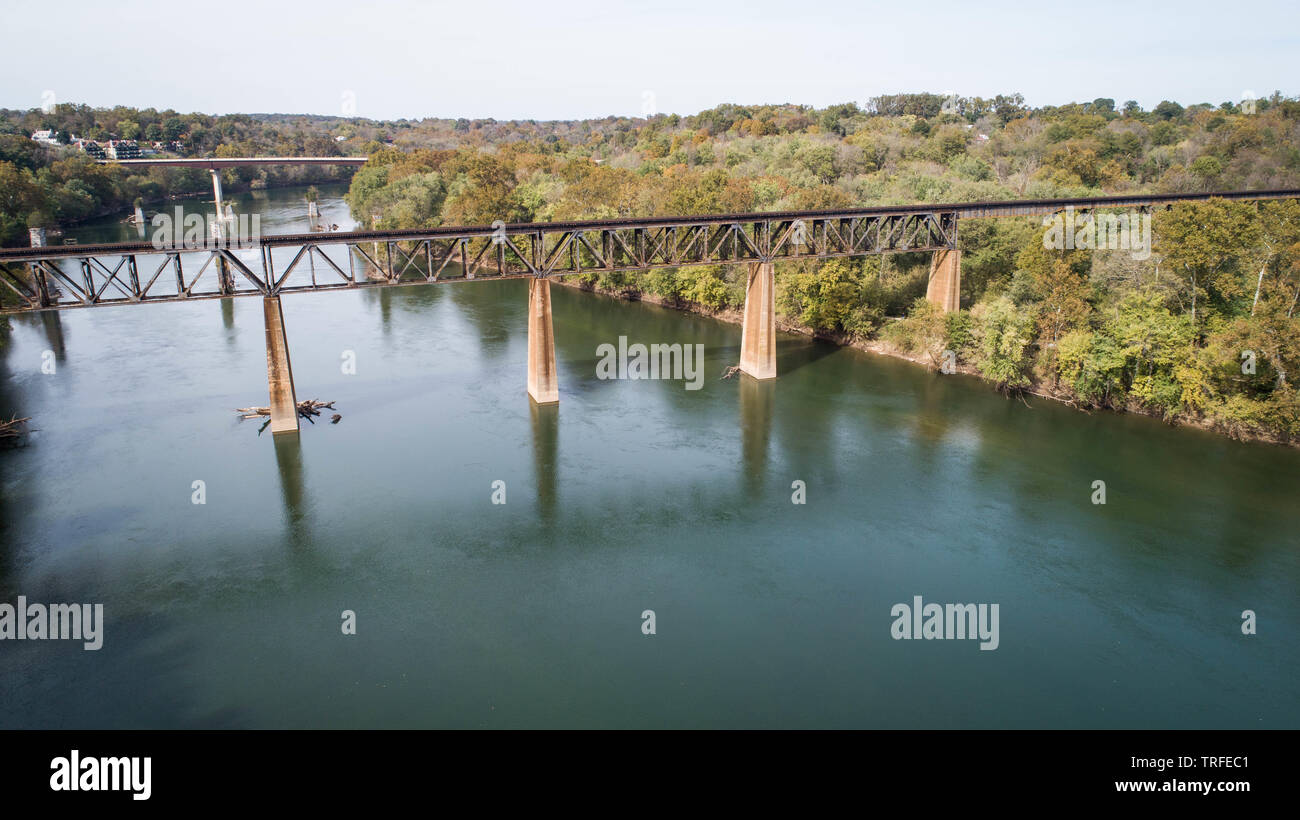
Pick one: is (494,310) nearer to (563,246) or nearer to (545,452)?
(563,246)

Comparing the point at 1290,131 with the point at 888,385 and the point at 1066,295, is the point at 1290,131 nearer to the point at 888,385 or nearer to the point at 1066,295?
the point at 1066,295

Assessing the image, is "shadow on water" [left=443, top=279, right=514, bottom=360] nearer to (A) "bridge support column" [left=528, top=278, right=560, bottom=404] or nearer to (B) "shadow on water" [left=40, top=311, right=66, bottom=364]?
(A) "bridge support column" [left=528, top=278, right=560, bottom=404]

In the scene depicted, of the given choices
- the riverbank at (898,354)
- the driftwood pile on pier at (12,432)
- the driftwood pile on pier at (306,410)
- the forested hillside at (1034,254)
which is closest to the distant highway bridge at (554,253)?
the driftwood pile on pier at (306,410)

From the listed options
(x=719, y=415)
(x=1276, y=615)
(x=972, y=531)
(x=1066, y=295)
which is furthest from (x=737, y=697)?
(x=1066, y=295)

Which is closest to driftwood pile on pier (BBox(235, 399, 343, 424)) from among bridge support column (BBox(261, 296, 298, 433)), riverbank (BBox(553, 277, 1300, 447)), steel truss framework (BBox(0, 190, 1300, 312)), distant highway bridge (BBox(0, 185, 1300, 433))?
bridge support column (BBox(261, 296, 298, 433))

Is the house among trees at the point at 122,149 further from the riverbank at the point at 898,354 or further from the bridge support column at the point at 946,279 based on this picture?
the bridge support column at the point at 946,279

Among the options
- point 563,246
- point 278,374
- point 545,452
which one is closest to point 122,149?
point 278,374
